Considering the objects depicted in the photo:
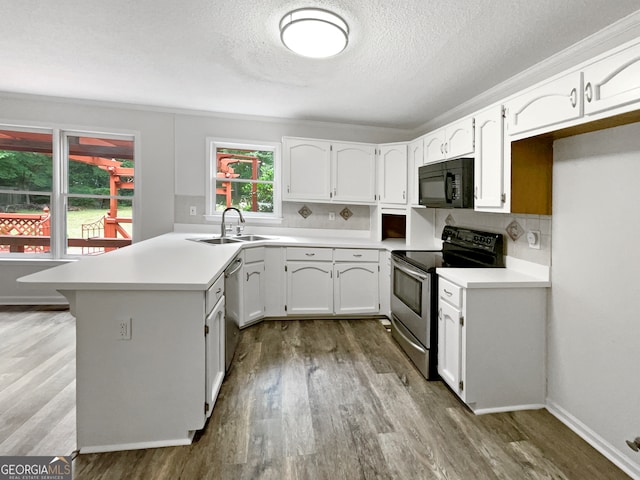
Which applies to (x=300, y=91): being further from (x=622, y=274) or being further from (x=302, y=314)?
(x=622, y=274)

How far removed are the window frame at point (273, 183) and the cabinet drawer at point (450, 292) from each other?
2278 mm

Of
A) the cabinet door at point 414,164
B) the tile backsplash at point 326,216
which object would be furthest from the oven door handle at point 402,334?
the tile backsplash at point 326,216

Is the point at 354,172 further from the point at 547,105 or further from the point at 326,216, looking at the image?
the point at 547,105

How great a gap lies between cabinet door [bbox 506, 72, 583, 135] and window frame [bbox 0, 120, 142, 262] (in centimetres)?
368

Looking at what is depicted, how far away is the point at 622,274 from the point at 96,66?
3752 millimetres

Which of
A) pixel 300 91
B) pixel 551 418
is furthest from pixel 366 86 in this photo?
pixel 551 418

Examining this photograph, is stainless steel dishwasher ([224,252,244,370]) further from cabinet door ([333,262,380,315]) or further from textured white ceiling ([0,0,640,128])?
textured white ceiling ([0,0,640,128])

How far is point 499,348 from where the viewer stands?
6.57 ft

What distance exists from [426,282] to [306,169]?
1.98 metres

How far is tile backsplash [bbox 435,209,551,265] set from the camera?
2.08 meters

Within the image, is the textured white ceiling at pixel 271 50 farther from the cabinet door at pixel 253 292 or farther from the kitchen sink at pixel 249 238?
the cabinet door at pixel 253 292

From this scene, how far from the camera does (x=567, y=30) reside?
191 centimetres

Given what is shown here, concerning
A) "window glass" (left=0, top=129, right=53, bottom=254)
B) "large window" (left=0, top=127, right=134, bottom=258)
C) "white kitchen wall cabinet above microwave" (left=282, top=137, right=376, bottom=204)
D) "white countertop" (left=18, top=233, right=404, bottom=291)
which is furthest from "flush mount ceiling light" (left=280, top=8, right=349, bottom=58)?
"window glass" (left=0, top=129, right=53, bottom=254)

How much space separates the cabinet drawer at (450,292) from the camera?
203 centimetres
